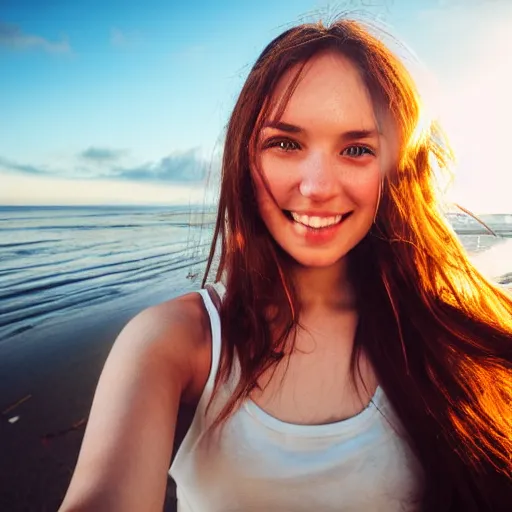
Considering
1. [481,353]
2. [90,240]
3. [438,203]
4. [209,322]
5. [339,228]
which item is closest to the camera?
[209,322]

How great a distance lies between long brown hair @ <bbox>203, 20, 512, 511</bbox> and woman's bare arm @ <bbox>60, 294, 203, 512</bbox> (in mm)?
180

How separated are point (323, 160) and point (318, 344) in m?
0.70

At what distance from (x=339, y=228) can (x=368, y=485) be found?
0.86 m

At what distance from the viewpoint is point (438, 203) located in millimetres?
1916

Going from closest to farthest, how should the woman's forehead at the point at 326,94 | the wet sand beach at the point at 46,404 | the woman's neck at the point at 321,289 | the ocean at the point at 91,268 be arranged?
the woman's forehead at the point at 326,94 → the woman's neck at the point at 321,289 → the wet sand beach at the point at 46,404 → the ocean at the point at 91,268

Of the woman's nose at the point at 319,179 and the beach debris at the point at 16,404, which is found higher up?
the woman's nose at the point at 319,179

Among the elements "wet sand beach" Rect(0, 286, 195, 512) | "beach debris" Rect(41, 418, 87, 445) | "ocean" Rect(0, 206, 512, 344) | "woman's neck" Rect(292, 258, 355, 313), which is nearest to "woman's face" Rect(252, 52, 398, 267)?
"woman's neck" Rect(292, 258, 355, 313)

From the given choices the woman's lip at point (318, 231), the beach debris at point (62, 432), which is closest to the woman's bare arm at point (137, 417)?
the woman's lip at point (318, 231)

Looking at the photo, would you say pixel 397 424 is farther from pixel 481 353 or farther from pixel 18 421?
pixel 18 421

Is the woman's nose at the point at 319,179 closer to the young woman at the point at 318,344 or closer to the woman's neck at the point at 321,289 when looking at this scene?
the young woman at the point at 318,344

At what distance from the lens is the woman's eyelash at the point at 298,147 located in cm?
146

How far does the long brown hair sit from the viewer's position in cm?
148

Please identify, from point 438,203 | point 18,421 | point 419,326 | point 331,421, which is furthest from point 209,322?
point 18,421

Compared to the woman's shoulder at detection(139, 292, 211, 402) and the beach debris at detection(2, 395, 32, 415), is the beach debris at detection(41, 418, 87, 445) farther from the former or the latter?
the woman's shoulder at detection(139, 292, 211, 402)
